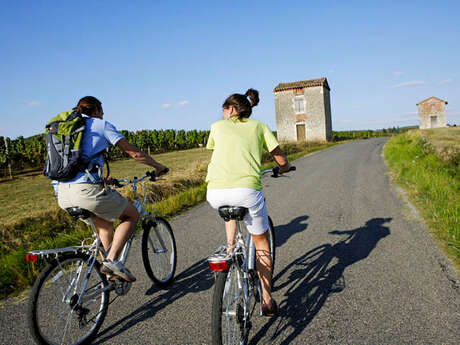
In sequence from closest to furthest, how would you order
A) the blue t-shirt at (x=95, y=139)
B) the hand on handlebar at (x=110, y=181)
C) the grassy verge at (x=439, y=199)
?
the blue t-shirt at (x=95, y=139) < the hand on handlebar at (x=110, y=181) < the grassy verge at (x=439, y=199)

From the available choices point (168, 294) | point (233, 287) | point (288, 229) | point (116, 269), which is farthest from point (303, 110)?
point (233, 287)

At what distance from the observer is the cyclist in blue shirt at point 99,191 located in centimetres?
281

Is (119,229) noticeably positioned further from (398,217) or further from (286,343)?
(398,217)

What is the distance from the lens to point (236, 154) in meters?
2.63

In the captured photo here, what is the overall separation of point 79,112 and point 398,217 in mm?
5853

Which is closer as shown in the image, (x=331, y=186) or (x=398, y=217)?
(x=398, y=217)

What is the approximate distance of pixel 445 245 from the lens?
4.62 meters

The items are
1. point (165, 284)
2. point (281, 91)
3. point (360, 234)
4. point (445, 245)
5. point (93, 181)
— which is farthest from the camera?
point (281, 91)

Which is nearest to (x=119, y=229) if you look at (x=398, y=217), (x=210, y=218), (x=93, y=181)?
(x=93, y=181)

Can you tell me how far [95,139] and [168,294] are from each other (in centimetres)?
193

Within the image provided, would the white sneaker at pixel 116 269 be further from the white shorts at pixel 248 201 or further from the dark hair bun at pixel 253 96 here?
the dark hair bun at pixel 253 96

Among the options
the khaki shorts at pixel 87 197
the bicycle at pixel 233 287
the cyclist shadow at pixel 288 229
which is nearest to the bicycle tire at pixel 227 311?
the bicycle at pixel 233 287

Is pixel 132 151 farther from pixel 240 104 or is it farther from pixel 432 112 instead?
pixel 432 112

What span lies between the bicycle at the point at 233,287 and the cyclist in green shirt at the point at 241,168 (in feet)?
0.22
